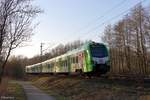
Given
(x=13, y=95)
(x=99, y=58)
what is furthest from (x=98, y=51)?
(x=13, y=95)

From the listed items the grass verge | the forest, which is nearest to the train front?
the grass verge

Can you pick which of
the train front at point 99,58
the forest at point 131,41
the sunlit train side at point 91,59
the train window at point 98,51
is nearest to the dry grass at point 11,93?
the sunlit train side at point 91,59

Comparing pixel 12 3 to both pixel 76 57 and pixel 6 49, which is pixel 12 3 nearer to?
pixel 6 49

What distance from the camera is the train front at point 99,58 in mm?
31250

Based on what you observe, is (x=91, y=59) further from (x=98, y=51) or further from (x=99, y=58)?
(x=98, y=51)

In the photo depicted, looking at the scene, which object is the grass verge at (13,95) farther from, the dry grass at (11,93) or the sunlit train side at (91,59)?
the sunlit train side at (91,59)

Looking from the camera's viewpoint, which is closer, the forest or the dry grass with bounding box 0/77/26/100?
the dry grass with bounding box 0/77/26/100

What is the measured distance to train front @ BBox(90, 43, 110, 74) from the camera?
31.2m

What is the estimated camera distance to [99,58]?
31.8m

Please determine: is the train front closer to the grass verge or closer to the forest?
the grass verge

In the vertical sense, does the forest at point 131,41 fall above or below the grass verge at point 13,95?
above

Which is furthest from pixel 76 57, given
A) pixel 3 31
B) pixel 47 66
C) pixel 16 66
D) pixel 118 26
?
pixel 16 66

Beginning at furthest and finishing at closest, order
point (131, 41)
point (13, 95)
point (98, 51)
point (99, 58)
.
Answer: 1. point (131, 41)
2. point (98, 51)
3. point (99, 58)
4. point (13, 95)

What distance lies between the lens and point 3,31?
23219 millimetres
